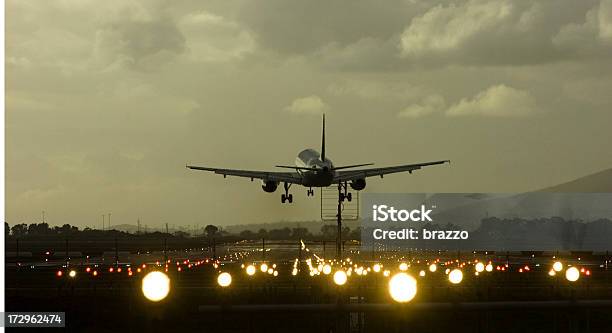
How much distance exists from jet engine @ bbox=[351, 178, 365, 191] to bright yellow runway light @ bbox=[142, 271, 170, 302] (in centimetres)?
9758

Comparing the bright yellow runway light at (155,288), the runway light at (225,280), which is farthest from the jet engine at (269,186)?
the bright yellow runway light at (155,288)

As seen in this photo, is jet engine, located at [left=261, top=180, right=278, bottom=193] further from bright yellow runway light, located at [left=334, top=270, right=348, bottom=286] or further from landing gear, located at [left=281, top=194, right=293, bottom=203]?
bright yellow runway light, located at [left=334, top=270, right=348, bottom=286]

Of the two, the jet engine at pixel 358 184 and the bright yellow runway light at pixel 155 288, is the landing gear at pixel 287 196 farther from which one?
the bright yellow runway light at pixel 155 288

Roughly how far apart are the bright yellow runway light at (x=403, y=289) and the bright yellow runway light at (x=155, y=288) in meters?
3.28

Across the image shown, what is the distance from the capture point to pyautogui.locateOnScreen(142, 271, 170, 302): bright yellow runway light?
40.8ft

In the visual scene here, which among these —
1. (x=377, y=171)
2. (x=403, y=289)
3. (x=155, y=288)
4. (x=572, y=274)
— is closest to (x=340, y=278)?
(x=572, y=274)

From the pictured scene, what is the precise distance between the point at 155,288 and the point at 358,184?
325 feet

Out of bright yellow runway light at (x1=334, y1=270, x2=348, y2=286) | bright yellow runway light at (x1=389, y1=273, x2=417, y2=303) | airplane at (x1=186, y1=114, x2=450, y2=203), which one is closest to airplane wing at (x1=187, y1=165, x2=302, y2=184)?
airplane at (x1=186, y1=114, x2=450, y2=203)

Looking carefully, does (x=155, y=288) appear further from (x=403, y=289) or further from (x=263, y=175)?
(x=263, y=175)

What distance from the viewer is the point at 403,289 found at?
43.4 ft

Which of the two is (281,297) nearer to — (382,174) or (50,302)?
(50,302)

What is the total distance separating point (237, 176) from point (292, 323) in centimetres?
6724

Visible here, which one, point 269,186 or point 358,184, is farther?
point 358,184

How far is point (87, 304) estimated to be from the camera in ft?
189
